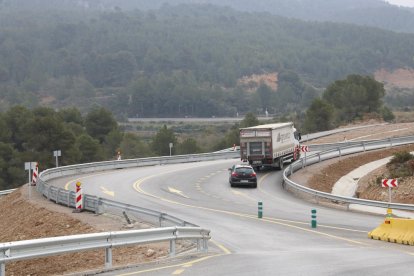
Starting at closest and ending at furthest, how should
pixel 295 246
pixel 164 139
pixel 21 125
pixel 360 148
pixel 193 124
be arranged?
pixel 295 246 → pixel 360 148 → pixel 21 125 → pixel 164 139 → pixel 193 124

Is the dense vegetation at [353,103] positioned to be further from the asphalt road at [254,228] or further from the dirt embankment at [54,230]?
the dirt embankment at [54,230]

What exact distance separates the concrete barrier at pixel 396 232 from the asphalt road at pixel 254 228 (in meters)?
0.42

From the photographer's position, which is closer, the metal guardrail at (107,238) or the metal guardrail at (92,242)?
the metal guardrail at (92,242)

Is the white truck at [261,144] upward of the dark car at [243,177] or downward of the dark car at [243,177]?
upward

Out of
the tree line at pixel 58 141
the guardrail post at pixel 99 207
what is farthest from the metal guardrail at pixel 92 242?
the tree line at pixel 58 141

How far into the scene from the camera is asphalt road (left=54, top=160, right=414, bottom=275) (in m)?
14.2

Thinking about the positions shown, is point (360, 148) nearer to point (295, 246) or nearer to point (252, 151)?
point (252, 151)

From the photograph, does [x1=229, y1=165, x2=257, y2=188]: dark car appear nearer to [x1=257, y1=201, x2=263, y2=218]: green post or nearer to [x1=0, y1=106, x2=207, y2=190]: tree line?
[x1=257, y1=201, x2=263, y2=218]: green post

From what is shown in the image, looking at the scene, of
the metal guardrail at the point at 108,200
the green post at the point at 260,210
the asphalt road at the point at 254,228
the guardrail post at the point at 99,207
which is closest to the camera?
the asphalt road at the point at 254,228

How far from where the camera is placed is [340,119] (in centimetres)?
11638

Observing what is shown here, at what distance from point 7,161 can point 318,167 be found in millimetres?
42547

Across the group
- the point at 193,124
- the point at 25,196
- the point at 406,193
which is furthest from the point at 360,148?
the point at 193,124

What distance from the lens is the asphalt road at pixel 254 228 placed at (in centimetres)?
1424

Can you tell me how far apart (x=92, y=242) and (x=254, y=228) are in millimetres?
10201
